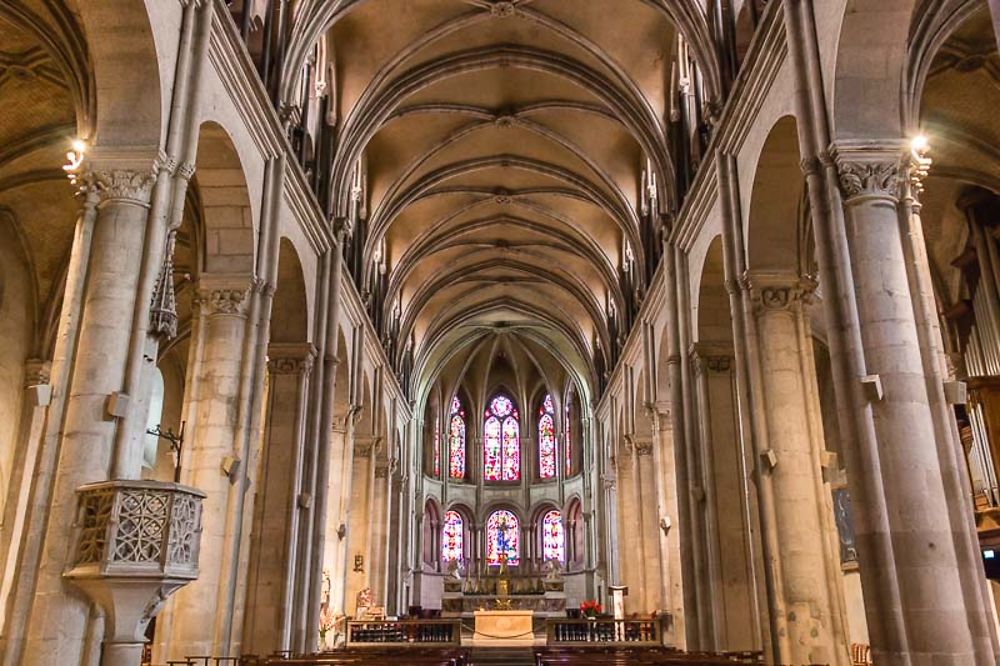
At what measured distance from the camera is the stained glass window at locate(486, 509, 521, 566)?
4522cm

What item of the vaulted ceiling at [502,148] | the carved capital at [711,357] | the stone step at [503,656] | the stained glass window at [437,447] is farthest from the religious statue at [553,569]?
the carved capital at [711,357]

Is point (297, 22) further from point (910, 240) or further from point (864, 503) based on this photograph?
point (864, 503)

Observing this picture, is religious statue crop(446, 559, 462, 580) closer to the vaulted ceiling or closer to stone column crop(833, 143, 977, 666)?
the vaulted ceiling

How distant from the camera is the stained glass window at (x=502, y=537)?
45219 mm

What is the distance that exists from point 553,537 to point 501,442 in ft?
18.6

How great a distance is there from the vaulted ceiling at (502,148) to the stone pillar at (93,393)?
8.31 meters

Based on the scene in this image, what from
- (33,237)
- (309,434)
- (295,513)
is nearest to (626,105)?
(309,434)

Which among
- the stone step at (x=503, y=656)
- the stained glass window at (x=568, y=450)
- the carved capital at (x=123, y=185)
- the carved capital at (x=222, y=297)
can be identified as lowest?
the stone step at (x=503, y=656)

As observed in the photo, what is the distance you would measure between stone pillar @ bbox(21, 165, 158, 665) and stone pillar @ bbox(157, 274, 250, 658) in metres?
3.78

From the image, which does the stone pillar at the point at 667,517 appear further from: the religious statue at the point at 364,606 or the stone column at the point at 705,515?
the religious statue at the point at 364,606

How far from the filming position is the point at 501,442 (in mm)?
47219

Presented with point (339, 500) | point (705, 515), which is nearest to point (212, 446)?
point (705, 515)

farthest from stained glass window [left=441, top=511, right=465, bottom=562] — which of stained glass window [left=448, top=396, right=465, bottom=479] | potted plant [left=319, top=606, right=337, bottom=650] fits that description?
potted plant [left=319, top=606, right=337, bottom=650]

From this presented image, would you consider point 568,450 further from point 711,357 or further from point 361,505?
point 711,357
